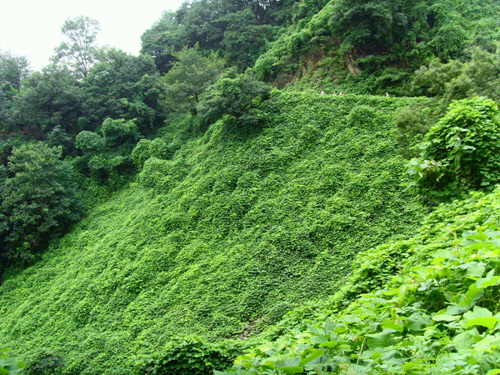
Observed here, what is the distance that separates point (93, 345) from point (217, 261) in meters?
3.65

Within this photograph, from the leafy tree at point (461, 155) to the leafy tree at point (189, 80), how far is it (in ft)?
42.4

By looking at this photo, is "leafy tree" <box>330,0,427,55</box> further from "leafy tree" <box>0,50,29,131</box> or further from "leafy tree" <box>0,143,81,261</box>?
"leafy tree" <box>0,50,29,131</box>

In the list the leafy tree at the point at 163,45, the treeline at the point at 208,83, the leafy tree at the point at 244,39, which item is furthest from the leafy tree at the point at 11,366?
A: the leafy tree at the point at 163,45

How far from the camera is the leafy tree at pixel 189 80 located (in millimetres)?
16766

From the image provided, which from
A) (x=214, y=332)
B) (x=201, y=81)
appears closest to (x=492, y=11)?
(x=201, y=81)

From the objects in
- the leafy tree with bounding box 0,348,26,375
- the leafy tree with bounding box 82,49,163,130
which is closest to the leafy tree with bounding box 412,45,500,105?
the leafy tree with bounding box 0,348,26,375

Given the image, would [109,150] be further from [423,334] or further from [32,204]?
[423,334]

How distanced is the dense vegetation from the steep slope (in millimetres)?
57

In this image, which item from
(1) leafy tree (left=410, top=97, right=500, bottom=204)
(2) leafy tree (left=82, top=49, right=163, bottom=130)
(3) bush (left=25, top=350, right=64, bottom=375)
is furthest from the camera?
(2) leafy tree (left=82, top=49, right=163, bottom=130)

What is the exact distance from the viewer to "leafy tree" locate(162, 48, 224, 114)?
1677 centimetres

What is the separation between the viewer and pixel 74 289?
37.6 ft

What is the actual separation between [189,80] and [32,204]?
881 cm

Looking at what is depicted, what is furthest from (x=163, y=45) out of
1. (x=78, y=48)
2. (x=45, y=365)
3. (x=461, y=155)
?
(x=461, y=155)

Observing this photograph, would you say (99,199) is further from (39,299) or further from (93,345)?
(93,345)
